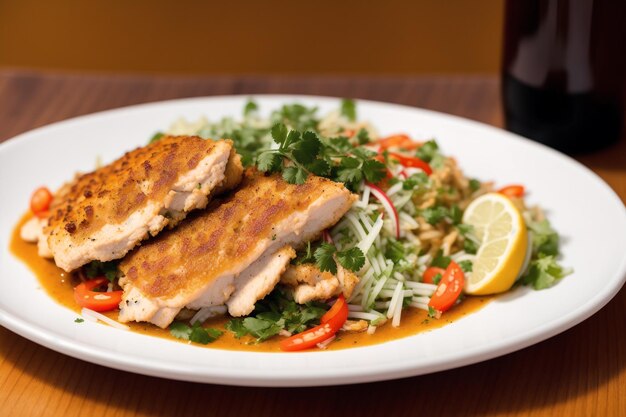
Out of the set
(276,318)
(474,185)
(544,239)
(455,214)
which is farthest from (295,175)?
(474,185)

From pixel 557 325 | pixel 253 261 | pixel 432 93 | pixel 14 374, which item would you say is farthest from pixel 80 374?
pixel 432 93

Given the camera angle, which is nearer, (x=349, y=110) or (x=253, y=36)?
(x=349, y=110)

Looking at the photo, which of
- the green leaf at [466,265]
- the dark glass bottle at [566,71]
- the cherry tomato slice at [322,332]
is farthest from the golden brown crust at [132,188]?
the dark glass bottle at [566,71]

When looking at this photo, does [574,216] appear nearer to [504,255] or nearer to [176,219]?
[504,255]

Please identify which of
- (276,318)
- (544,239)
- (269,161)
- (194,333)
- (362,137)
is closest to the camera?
(194,333)

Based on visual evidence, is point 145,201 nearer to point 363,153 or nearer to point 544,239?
point 363,153
